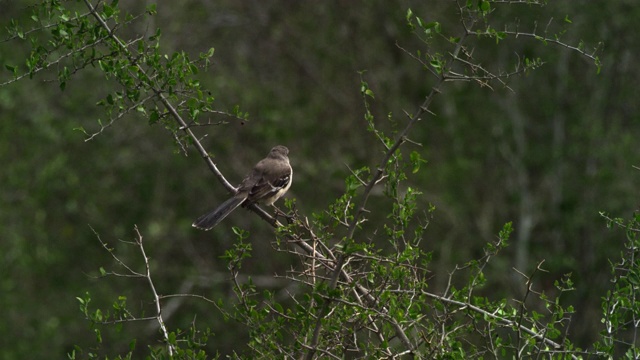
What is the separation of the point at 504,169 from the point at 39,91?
7629 millimetres

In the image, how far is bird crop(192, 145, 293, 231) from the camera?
8812mm

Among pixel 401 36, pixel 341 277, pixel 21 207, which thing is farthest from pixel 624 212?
pixel 341 277

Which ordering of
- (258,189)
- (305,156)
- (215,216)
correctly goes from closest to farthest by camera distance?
1. (215,216)
2. (258,189)
3. (305,156)

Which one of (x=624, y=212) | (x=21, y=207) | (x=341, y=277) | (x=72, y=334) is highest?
(x=341, y=277)

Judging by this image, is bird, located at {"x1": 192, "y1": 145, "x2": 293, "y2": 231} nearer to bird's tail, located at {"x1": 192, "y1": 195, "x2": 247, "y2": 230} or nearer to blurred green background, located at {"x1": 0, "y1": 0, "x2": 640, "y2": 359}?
bird's tail, located at {"x1": 192, "y1": 195, "x2": 247, "y2": 230}

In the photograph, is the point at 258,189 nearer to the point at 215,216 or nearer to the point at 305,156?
the point at 215,216

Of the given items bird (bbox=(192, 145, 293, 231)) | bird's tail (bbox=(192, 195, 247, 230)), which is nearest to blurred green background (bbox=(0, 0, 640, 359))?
bird (bbox=(192, 145, 293, 231))

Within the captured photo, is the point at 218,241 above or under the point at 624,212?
under

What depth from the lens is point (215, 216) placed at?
883cm

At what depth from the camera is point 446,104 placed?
19.0m

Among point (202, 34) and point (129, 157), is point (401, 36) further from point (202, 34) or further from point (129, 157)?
point (129, 157)

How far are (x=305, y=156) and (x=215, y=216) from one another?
31.5 feet

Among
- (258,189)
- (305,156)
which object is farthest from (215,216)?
(305,156)

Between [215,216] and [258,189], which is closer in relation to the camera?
[215,216]
